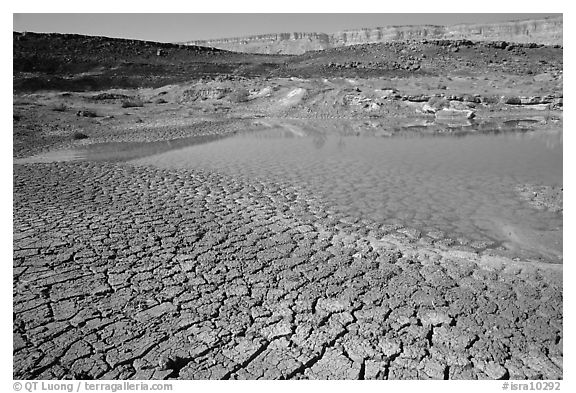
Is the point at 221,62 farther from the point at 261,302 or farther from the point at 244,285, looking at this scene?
the point at 261,302

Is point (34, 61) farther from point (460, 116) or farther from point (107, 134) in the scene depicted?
point (460, 116)

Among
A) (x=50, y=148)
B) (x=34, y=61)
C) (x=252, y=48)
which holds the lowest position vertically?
(x=50, y=148)

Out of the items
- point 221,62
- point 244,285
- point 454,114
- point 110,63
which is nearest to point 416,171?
point 244,285

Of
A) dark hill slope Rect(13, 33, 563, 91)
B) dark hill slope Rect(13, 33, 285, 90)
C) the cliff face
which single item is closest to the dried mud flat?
dark hill slope Rect(13, 33, 563, 91)

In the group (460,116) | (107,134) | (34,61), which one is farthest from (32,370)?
(34,61)

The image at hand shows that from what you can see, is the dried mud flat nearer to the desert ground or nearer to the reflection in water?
the desert ground
